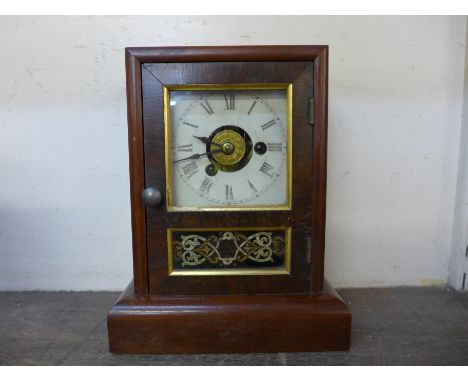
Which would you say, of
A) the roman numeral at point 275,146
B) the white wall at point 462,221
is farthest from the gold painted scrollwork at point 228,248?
the white wall at point 462,221

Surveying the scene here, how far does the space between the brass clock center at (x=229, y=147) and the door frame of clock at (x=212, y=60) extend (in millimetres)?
175

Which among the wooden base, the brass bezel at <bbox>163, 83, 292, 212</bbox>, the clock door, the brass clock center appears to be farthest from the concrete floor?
the brass clock center

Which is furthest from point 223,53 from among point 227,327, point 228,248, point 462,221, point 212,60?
point 462,221

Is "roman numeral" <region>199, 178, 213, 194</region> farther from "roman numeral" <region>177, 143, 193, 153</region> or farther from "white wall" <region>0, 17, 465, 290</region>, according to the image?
"white wall" <region>0, 17, 465, 290</region>

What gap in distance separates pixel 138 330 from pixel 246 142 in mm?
534

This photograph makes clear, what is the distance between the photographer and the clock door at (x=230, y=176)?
853 millimetres

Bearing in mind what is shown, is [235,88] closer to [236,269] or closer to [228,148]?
[228,148]

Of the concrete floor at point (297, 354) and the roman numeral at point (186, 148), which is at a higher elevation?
the roman numeral at point (186, 148)

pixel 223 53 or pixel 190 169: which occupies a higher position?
pixel 223 53

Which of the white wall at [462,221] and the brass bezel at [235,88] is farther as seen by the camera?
the white wall at [462,221]

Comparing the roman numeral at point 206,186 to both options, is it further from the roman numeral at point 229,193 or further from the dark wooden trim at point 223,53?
the dark wooden trim at point 223,53

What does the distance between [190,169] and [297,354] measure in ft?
1.73

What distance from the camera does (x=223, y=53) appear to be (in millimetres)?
830

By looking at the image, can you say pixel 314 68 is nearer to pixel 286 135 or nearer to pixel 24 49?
pixel 286 135
